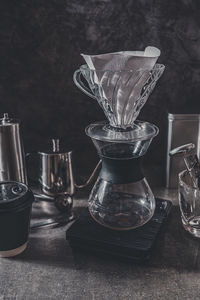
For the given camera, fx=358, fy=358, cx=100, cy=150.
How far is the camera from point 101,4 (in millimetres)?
892

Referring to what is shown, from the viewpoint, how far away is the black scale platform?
637mm

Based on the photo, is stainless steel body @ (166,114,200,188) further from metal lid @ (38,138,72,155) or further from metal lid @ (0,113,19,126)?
metal lid @ (0,113,19,126)

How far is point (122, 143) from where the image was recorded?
0.71 m

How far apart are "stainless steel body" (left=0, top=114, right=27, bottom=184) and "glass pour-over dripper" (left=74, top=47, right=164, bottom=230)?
199 millimetres

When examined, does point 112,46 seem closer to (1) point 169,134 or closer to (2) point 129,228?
(1) point 169,134

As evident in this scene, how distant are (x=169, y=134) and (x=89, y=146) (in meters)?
0.24

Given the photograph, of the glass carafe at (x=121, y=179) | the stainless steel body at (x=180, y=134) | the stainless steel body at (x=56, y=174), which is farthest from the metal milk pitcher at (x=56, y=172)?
the stainless steel body at (x=180, y=134)

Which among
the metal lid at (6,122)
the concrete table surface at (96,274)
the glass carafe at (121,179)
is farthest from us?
the metal lid at (6,122)

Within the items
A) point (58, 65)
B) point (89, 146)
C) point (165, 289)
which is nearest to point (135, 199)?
point (165, 289)

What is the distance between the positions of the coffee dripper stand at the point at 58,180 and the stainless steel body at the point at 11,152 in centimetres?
5

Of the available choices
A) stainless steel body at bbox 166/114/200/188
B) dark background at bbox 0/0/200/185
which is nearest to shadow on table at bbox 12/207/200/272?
stainless steel body at bbox 166/114/200/188

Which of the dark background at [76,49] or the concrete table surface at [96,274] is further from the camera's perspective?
the dark background at [76,49]

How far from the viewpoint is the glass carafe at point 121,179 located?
26.8 inches

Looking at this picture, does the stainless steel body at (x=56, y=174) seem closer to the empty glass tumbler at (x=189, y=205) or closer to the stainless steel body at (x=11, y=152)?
the stainless steel body at (x=11, y=152)
